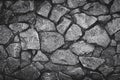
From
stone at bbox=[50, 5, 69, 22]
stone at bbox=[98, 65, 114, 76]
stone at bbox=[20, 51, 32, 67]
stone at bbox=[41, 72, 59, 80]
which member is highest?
stone at bbox=[50, 5, 69, 22]

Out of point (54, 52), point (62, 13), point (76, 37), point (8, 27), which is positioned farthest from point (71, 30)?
point (8, 27)

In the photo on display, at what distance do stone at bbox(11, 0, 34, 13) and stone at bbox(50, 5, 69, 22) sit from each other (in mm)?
263

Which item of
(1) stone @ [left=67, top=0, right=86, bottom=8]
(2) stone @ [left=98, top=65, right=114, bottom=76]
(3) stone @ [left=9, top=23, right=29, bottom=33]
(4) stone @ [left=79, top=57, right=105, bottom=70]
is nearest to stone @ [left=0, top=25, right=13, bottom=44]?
(3) stone @ [left=9, top=23, right=29, bottom=33]

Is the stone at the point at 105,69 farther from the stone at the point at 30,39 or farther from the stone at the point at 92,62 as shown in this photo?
the stone at the point at 30,39

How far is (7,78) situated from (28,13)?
832 mm

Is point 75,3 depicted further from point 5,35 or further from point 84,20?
point 5,35

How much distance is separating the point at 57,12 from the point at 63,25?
171mm

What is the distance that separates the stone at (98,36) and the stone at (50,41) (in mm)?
340

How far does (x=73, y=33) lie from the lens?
1.59 meters

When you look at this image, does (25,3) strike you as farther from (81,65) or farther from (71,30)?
(81,65)

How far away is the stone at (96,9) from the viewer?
1593 millimetres

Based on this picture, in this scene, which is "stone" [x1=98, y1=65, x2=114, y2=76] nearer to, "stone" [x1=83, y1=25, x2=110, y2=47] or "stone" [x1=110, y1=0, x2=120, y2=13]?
"stone" [x1=83, y1=25, x2=110, y2=47]

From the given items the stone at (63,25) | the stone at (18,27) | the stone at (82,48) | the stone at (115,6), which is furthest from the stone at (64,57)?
the stone at (115,6)

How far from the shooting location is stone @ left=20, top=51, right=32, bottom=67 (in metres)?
1.63
